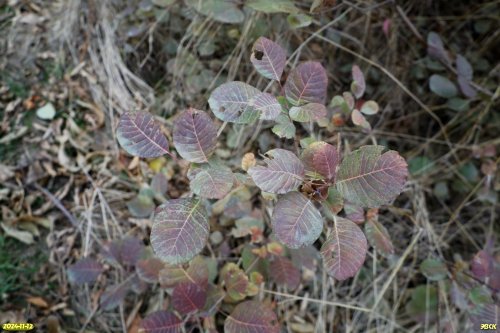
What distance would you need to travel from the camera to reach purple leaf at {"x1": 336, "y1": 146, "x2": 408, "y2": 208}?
777 millimetres

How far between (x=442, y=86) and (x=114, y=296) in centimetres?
136

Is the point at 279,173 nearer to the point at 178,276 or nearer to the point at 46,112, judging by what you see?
the point at 178,276

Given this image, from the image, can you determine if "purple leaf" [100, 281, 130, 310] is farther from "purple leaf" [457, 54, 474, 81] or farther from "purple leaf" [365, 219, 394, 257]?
"purple leaf" [457, 54, 474, 81]

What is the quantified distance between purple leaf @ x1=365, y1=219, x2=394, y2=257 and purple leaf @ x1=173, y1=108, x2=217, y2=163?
0.53 m

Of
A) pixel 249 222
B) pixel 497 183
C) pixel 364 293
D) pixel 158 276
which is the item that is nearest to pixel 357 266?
pixel 249 222

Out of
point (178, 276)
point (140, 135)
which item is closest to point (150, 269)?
point (178, 276)

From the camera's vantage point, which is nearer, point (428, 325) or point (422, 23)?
point (428, 325)

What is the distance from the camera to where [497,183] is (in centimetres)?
154

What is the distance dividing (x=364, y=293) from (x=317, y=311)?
0.61 feet

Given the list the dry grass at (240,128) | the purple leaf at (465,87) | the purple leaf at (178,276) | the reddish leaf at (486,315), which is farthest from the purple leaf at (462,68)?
the purple leaf at (178,276)

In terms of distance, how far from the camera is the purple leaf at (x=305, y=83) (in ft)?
3.13

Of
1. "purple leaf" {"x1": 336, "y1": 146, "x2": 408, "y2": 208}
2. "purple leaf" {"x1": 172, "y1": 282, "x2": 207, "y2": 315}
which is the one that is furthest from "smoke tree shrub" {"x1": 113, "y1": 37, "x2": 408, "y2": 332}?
"purple leaf" {"x1": 172, "y1": 282, "x2": 207, "y2": 315}

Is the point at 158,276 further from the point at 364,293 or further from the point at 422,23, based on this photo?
the point at 422,23

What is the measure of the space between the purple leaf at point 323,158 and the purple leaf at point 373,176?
0.03 metres
